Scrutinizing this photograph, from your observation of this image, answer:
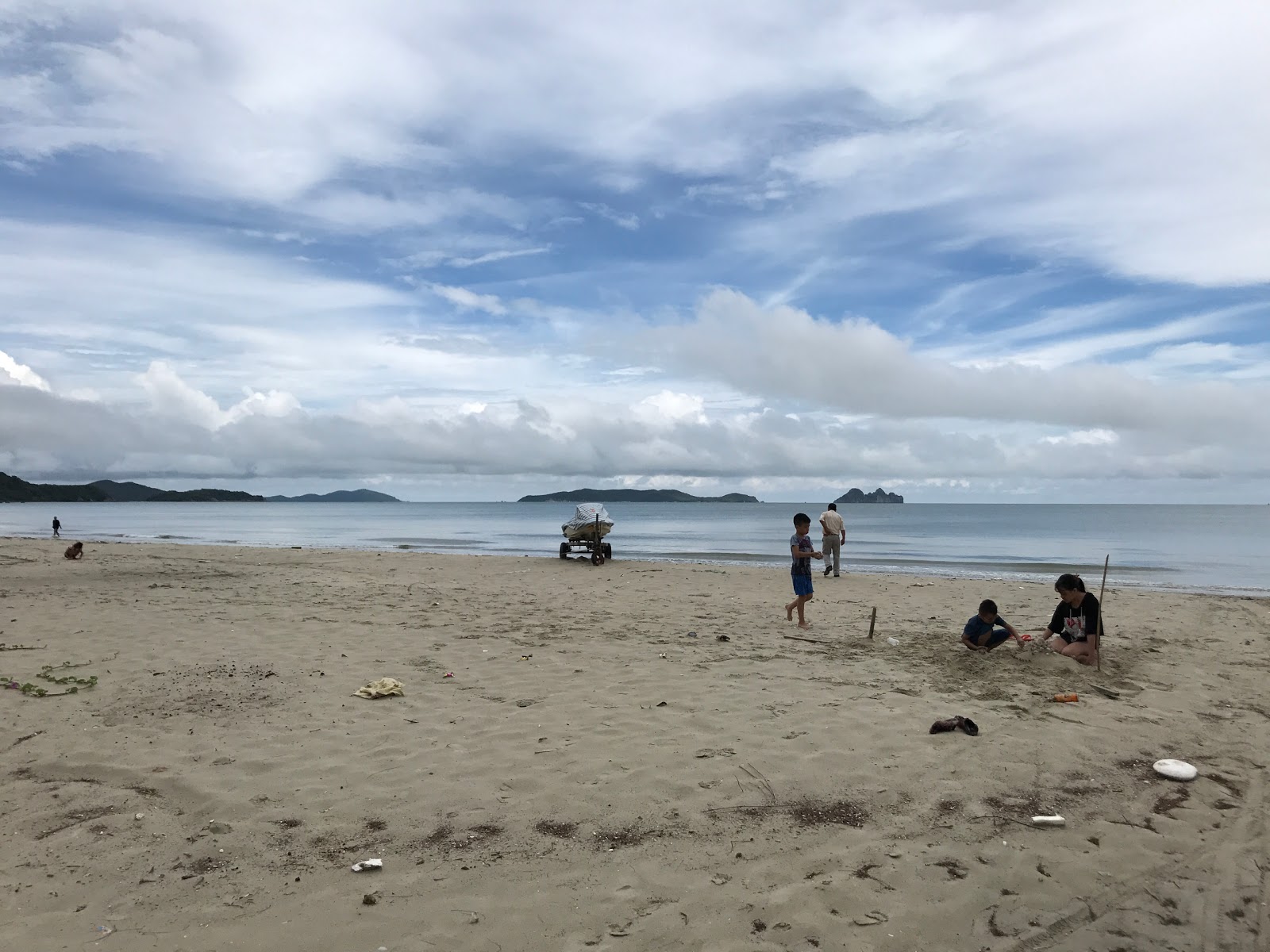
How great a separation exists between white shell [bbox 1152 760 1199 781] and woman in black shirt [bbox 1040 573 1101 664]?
315 centimetres

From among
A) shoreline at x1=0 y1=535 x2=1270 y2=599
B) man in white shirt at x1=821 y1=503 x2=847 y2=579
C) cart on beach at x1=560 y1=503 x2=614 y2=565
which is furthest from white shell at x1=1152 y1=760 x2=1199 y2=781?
cart on beach at x1=560 y1=503 x2=614 y2=565

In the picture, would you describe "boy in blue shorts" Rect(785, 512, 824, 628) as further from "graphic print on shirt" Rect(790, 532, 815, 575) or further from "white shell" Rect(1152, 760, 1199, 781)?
"white shell" Rect(1152, 760, 1199, 781)

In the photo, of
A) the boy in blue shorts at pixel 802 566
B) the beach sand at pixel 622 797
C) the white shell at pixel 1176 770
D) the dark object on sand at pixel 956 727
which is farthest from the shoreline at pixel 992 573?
the white shell at pixel 1176 770

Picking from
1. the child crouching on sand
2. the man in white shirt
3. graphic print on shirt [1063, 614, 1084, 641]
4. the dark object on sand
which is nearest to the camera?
the dark object on sand

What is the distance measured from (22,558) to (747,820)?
85.8 feet

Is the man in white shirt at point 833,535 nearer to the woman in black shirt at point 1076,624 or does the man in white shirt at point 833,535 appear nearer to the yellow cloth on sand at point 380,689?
the woman in black shirt at point 1076,624

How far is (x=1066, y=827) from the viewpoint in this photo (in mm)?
4535

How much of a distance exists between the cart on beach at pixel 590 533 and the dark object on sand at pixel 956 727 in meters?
18.4

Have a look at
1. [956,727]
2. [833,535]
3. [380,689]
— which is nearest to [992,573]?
[833,535]

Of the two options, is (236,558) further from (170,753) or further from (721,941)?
(721,941)

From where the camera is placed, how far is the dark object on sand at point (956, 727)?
607cm

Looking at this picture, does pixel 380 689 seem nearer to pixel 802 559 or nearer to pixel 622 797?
pixel 622 797

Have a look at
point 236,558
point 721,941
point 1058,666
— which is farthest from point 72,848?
point 236,558

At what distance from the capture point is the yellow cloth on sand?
7082mm
